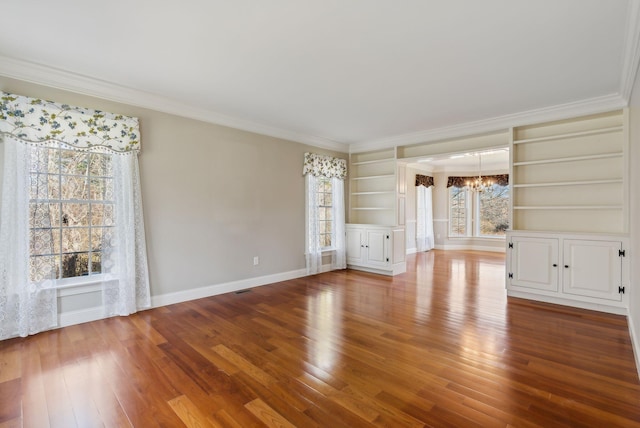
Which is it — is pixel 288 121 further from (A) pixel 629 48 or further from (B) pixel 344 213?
(A) pixel 629 48

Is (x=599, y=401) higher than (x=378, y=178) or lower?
lower

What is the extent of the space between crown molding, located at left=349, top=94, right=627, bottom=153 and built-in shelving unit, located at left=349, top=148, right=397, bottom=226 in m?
0.37

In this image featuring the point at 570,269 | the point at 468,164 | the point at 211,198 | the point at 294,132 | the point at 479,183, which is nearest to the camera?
the point at 570,269

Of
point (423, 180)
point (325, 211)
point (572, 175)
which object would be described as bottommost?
point (325, 211)

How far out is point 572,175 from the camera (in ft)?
13.7

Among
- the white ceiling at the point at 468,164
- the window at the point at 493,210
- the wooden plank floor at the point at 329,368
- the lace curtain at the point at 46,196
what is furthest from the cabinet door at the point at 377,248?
the window at the point at 493,210

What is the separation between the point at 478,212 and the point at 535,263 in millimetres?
5983

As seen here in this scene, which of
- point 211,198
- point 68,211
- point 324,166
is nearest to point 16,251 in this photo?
point 68,211

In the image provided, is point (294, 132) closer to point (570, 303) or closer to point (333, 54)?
point (333, 54)

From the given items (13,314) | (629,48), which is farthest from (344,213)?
(13,314)

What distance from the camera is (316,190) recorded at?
5871mm

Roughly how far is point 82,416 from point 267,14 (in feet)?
9.55

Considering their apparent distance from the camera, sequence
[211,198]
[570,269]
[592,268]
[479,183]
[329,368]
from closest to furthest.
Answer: [329,368], [592,268], [570,269], [211,198], [479,183]

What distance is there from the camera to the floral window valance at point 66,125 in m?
2.92
